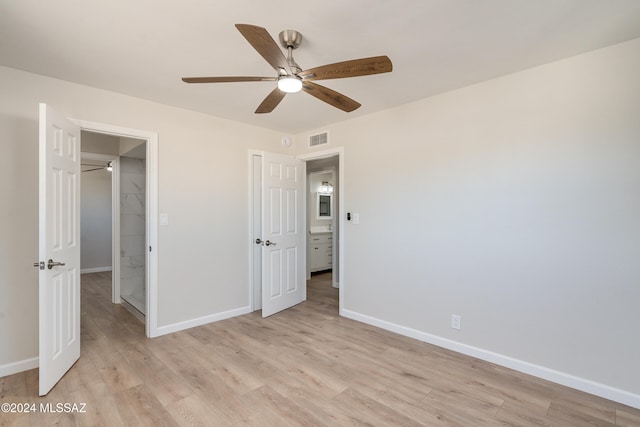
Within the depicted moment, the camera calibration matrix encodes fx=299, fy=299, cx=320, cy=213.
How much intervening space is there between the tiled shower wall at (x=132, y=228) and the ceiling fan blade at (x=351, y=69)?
3.93 metres

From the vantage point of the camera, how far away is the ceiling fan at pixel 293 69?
1563 millimetres

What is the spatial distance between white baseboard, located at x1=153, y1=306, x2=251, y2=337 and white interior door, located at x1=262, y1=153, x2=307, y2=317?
0.35 metres

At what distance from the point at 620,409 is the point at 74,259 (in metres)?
4.33

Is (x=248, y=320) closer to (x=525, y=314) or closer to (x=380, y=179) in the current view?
(x=380, y=179)

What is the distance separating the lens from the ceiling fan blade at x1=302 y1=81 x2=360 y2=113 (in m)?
2.00

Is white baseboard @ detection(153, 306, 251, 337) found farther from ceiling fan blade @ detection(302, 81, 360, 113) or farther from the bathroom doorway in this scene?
ceiling fan blade @ detection(302, 81, 360, 113)

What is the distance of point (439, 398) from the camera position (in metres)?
2.15

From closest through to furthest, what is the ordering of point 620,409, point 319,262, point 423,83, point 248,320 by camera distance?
point 620,409 < point 423,83 < point 248,320 < point 319,262

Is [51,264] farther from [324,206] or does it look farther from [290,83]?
[324,206]

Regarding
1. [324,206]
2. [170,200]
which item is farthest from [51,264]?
[324,206]

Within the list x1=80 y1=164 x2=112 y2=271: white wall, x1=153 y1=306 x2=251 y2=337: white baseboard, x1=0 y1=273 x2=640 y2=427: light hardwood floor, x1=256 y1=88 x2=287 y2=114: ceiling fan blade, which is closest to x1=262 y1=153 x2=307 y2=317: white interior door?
x1=153 y1=306 x2=251 y2=337: white baseboard

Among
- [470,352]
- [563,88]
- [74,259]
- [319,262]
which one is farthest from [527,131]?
A: [319,262]

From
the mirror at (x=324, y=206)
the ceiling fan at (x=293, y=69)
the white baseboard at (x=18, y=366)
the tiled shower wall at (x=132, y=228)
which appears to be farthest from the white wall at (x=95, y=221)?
the ceiling fan at (x=293, y=69)

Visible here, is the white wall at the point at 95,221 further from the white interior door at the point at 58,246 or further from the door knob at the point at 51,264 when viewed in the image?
the door knob at the point at 51,264
